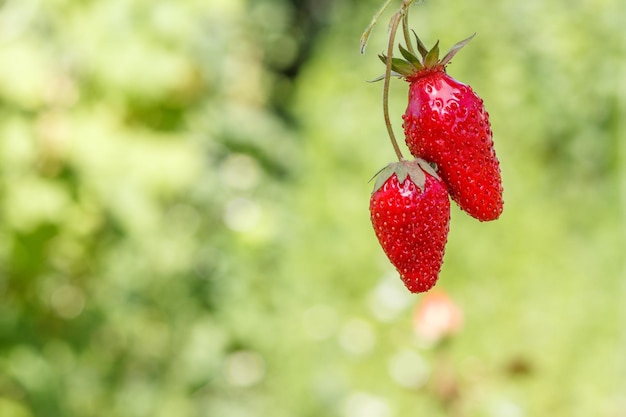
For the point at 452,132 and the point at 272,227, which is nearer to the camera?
the point at 452,132

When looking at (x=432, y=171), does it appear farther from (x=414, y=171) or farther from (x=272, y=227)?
(x=272, y=227)

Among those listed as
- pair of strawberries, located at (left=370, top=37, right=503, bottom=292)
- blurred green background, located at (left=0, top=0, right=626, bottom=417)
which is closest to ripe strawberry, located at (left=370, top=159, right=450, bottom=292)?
pair of strawberries, located at (left=370, top=37, right=503, bottom=292)

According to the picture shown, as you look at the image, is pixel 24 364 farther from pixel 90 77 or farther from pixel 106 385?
pixel 90 77

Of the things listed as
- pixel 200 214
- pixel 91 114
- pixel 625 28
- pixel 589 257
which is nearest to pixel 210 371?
pixel 200 214

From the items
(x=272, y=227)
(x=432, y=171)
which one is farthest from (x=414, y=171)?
(x=272, y=227)

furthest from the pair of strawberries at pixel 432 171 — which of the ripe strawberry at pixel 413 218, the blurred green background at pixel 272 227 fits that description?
the blurred green background at pixel 272 227

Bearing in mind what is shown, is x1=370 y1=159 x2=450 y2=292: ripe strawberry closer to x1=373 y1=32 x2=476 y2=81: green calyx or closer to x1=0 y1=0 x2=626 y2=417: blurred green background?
x1=373 y1=32 x2=476 y2=81: green calyx
